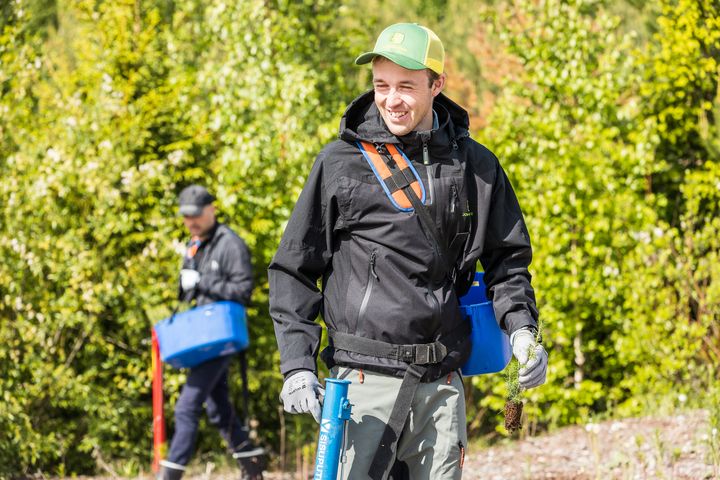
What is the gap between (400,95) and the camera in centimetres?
256

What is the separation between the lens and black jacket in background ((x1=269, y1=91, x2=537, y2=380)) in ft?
8.14

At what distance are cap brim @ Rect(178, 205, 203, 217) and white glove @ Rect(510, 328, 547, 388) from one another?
3.20 metres

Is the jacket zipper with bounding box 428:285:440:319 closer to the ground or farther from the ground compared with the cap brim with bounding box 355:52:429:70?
closer to the ground

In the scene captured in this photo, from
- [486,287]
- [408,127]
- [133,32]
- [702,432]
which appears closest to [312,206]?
[408,127]

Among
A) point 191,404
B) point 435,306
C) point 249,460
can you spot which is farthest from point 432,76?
point 249,460

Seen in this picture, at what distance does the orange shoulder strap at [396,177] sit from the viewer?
8.18 feet

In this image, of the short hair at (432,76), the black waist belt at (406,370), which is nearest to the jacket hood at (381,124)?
the short hair at (432,76)

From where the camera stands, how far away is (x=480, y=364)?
265cm

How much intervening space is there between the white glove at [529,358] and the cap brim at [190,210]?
10.5 feet

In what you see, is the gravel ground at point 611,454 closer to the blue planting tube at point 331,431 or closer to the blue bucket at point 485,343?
the blue bucket at point 485,343

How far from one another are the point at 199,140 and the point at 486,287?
16.1 feet

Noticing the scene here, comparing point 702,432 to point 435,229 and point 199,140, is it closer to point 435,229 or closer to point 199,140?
point 435,229

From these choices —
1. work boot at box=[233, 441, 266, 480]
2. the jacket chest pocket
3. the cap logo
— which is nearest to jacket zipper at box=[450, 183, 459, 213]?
the jacket chest pocket

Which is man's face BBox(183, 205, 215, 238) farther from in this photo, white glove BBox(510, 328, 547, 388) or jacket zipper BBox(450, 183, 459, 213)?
white glove BBox(510, 328, 547, 388)
